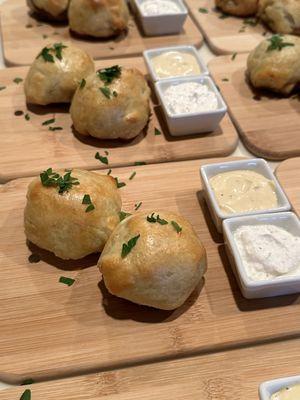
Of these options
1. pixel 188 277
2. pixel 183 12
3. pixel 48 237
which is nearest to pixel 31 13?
pixel 183 12

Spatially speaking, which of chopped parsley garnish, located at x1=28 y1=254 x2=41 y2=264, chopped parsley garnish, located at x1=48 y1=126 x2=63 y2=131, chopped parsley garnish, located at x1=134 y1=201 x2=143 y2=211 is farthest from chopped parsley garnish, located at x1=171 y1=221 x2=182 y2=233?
chopped parsley garnish, located at x1=48 y1=126 x2=63 y2=131

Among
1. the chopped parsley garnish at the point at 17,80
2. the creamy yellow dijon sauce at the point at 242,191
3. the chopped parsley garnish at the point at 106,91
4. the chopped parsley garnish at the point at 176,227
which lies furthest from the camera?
the chopped parsley garnish at the point at 17,80

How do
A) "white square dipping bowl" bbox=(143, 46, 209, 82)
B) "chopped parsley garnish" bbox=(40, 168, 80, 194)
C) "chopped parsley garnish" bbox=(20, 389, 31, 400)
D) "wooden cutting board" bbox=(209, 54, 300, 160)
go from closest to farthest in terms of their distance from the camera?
"chopped parsley garnish" bbox=(20, 389, 31, 400) → "chopped parsley garnish" bbox=(40, 168, 80, 194) → "wooden cutting board" bbox=(209, 54, 300, 160) → "white square dipping bowl" bbox=(143, 46, 209, 82)

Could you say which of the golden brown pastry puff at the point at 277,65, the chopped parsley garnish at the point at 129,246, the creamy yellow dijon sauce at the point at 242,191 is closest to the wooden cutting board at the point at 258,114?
the golden brown pastry puff at the point at 277,65

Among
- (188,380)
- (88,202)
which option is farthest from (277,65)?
(188,380)

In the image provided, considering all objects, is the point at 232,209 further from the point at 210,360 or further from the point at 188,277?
the point at 210,360

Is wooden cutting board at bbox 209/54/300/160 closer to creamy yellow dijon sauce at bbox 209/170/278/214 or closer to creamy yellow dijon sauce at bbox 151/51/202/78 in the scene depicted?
creamy yellow dijon sauce at bbox 151/51/202/78

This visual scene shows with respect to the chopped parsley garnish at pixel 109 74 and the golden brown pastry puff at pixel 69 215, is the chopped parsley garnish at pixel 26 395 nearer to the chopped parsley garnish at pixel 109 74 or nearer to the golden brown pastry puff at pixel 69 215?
the golden brown pastry puff at pixel 69 215
